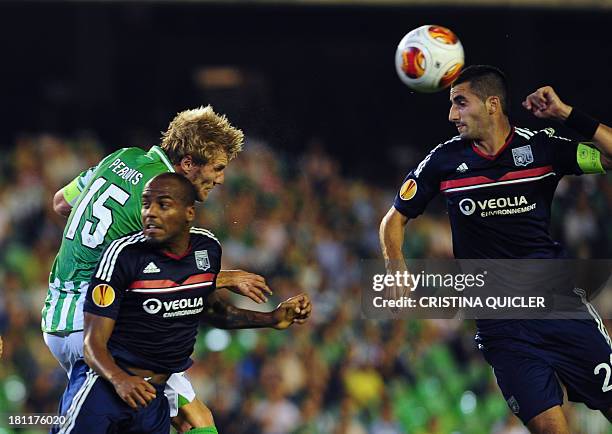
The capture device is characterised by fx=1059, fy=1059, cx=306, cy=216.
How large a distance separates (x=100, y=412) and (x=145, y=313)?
1.46 ft

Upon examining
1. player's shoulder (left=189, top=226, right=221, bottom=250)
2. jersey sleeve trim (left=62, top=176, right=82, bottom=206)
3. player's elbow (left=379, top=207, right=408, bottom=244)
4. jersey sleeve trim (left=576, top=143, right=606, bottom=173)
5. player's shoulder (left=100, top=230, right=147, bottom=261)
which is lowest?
player's shoulder (left=100, top=230, right=147, bottom=261)

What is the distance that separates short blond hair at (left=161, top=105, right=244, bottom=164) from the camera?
195 inches

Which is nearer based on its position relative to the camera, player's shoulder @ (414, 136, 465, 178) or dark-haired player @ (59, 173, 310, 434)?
dark-haired player @ (59, 173, 310, 434)

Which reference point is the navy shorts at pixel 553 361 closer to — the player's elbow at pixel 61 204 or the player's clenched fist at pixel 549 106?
the player's clenched fist at pixel 549 106

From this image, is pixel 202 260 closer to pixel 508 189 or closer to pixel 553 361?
pixel 508 189

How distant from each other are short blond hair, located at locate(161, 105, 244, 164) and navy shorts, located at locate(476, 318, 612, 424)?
156 cm

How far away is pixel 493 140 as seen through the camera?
503cm

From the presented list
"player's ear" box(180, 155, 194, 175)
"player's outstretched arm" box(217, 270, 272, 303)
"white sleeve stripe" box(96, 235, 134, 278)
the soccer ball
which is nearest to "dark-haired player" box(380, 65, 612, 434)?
the soccer ball

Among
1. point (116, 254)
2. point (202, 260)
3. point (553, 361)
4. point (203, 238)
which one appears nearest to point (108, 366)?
point (116, 254)

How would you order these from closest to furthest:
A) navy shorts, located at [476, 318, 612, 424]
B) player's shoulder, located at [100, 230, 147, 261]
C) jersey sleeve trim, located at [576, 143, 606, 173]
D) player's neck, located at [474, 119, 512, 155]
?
player's shoulder, located at [100, 230, 147, 261] < navy shorts, located at [476, 318, 612, 424] < jersey sleeve trim, located at [576, 143, 606, 173] < player's neck, located at [474, 119, 512, 155]

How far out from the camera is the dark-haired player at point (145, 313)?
4305 millimetres

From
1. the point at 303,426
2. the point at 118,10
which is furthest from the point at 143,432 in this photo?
the point at 118,10

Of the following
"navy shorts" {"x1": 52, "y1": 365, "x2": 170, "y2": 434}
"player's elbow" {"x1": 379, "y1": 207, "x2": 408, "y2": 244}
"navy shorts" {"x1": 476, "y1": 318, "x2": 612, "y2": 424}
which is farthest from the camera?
"player's elbow" {"x1": 379, "y1": 207, "x2": 408, "y2": 244}

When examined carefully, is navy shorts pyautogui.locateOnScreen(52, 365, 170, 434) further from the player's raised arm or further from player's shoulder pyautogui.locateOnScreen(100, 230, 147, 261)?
the player's raised arm
